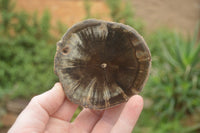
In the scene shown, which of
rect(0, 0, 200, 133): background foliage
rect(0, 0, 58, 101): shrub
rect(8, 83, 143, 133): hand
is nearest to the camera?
rect(8, 83, 143, 133): hand

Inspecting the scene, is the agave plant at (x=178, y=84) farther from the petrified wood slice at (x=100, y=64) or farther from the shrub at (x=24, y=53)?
the petrified wood slice at (x=100, y=64)

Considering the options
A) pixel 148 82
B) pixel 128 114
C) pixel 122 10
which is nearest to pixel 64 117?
pixel 128 114

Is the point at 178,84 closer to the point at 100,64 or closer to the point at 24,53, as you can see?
the point at 100,64

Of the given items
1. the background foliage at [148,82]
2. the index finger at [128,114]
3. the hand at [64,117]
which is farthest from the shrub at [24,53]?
the index finger at [128,114]

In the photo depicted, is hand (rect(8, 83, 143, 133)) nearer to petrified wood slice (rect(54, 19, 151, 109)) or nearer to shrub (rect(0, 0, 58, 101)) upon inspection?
petrified wood slice (rect(54, 19, 151, 109))

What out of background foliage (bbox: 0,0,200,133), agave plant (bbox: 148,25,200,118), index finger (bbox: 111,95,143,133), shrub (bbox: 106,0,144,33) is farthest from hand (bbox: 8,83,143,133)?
shrub (bbox: 106,0,144,33)

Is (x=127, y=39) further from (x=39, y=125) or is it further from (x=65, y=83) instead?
(x=39, y=125)
